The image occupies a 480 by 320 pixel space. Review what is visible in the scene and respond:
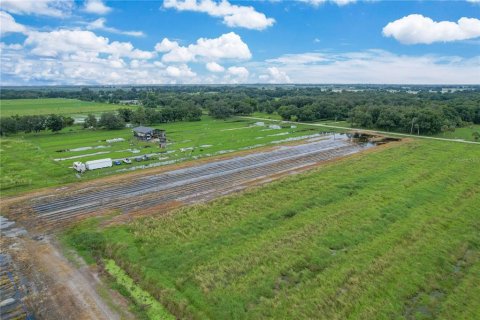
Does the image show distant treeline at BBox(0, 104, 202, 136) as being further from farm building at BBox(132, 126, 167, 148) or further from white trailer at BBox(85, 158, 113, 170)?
white trailer at BBox(85, 158, 113, 170)

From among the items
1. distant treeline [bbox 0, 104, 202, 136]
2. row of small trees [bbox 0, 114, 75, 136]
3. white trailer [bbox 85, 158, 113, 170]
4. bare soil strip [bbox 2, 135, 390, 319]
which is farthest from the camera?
distant treeline [bbox 0, 104, 202, 136]

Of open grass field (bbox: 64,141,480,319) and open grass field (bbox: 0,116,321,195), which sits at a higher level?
open grass field (bbox: 0,116,321,195)

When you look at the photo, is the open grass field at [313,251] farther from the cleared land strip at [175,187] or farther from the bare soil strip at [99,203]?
the cleared land strip at [175,187]

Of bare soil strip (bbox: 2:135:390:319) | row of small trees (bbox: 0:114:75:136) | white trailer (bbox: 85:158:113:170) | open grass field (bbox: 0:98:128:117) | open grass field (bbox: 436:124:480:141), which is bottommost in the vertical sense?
bare soil strip (bbox: 2:135:390:319)

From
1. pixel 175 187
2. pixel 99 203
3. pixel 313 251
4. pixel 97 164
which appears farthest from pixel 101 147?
pixel 313 251

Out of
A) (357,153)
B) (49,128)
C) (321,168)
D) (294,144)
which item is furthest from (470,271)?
(49,128)

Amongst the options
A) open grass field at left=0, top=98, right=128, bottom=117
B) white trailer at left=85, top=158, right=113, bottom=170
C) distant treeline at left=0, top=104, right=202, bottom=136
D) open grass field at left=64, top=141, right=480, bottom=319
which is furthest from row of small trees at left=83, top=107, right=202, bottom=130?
open grass field at left=64, top=141, right=480, bottom=319

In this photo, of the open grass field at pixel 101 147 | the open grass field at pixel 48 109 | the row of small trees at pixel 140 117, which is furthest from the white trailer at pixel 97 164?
the open grass field at pixel 48 109
